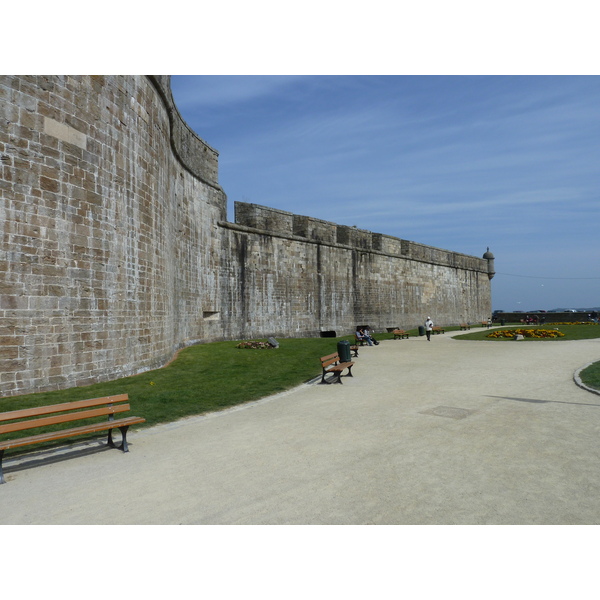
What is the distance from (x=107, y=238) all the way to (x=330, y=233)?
18.5m

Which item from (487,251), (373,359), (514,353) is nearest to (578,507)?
(373,359)

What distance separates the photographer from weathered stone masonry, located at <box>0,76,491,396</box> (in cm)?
831

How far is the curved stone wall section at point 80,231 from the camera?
8242mm

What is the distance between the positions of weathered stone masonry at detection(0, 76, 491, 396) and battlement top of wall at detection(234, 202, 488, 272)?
1.24 m

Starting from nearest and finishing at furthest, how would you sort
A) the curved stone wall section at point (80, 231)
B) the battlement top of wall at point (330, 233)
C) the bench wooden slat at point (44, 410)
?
the bench wooden slat at point (44, 410), the curved stone wall section at point (80, 231), the battlement top of wall at point (330, 233)

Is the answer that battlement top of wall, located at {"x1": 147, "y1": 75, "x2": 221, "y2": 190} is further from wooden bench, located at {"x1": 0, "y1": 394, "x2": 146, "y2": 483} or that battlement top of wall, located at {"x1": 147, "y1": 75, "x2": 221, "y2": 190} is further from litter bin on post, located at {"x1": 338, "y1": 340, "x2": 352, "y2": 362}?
wooden bench, located at {"x1": 0, "y1": 394, "x2": 146, "y2": 483}

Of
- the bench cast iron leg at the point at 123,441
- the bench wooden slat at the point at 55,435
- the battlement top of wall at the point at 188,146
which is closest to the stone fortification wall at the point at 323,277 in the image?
the battlement top of wall at the point at 188,146

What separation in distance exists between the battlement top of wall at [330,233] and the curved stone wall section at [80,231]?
361 inches

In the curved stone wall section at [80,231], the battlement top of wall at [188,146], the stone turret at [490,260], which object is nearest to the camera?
the curved stone wall section at [80,231]

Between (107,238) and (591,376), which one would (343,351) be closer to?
(591,376)

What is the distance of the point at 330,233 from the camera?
2720cm

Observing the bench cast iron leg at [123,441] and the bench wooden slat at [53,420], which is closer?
the bench wooden slat at [53,420]

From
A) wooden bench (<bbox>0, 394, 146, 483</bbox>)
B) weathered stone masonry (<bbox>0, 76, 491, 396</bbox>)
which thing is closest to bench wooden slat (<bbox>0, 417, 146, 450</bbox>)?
wooden bench (<bbox>0, 394, 146, 483</bbox>)

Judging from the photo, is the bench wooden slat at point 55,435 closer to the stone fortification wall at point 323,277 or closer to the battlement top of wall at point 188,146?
the battlement top of wall at point 188,146
